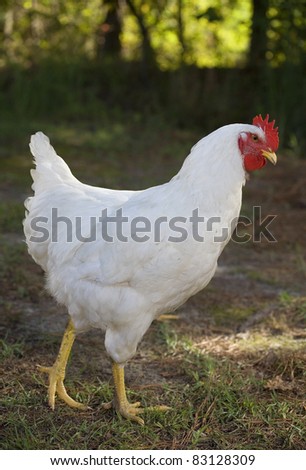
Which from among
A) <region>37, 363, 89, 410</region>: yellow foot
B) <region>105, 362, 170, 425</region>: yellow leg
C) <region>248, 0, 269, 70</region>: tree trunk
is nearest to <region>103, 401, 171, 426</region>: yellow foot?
<region>105, 362, 170, 425</region>: yellow leg

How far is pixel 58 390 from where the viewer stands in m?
Answer: 3.66

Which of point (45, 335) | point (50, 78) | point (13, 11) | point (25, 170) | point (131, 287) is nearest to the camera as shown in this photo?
point (131, 287)

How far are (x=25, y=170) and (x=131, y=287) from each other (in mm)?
5759

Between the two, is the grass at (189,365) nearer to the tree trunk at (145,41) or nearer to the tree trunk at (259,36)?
the tree trunk at (259,36)

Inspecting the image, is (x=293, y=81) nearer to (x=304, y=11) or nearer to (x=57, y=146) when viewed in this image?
(x=304, y=11)

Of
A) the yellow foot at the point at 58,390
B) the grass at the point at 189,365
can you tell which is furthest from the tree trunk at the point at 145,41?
the yellow foot at the point at 58,390

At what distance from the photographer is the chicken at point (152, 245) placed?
321 centimetres

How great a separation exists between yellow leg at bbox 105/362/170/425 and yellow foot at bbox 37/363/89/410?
0.21 meters

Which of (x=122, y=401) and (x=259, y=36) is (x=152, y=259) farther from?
(x=259, y=36)

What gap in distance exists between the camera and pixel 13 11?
1352cm

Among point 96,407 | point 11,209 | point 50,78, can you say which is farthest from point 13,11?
point 96,407

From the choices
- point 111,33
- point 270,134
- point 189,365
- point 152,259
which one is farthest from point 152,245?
point 111,33

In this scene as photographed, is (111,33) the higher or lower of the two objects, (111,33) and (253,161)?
the lower

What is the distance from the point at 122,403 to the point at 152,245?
2.95 feet
